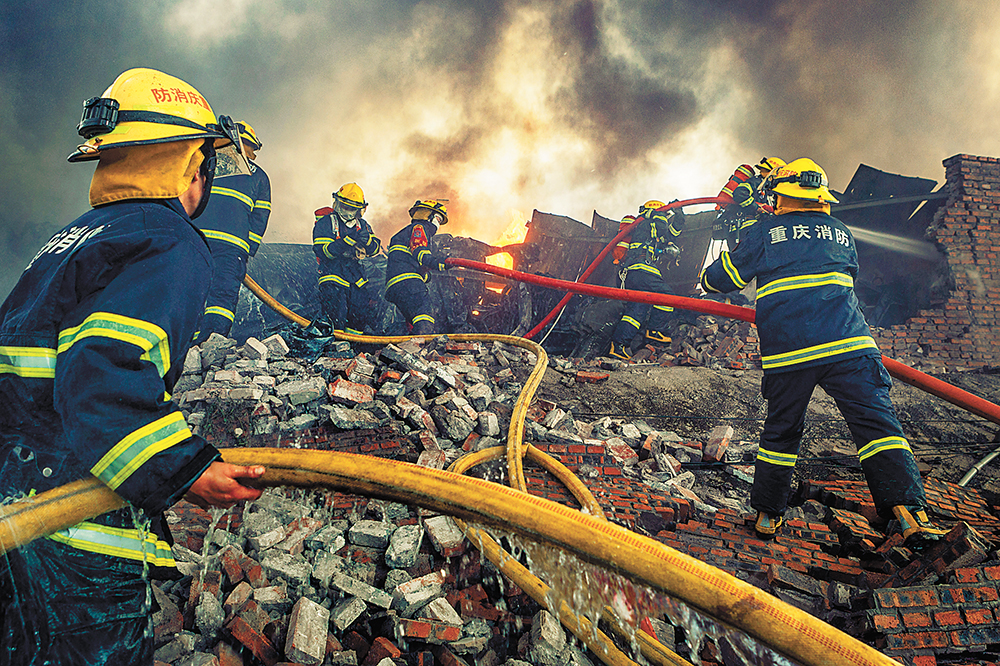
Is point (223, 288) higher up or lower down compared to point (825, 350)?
higher up

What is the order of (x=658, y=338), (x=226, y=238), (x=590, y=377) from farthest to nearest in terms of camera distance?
(x=658, y=338) → (x=590, y=377) → (x=226, y=238)

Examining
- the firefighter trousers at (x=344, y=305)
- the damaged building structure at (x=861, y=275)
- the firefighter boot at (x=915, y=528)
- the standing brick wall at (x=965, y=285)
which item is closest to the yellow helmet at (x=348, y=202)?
the firefighter trousers at (x=344, y=305)

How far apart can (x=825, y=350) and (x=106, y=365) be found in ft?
11.1

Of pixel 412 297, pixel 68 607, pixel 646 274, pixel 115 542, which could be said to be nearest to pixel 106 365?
pixel 115 542

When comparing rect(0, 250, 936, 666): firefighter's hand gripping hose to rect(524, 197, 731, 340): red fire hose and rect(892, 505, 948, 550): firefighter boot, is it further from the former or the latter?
rect(524, 197, 731, 340): red fire hose

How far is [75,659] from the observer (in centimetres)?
105

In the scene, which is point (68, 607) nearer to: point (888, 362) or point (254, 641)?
point (254, 641)

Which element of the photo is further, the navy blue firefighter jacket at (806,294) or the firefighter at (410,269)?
the firefighter at (410,269)

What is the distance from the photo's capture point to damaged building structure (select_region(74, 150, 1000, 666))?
1.64 m

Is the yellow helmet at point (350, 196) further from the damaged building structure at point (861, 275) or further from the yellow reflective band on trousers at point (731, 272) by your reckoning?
the yellow reflective band on trousers at point (731, 272)

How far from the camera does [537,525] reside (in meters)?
1.10

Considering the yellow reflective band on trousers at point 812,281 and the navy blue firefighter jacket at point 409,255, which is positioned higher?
the navy blue firefighter jacket at point 409,255

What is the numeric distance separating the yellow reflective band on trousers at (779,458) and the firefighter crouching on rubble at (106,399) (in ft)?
9.81

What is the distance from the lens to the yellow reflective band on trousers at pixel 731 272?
3.18 m
